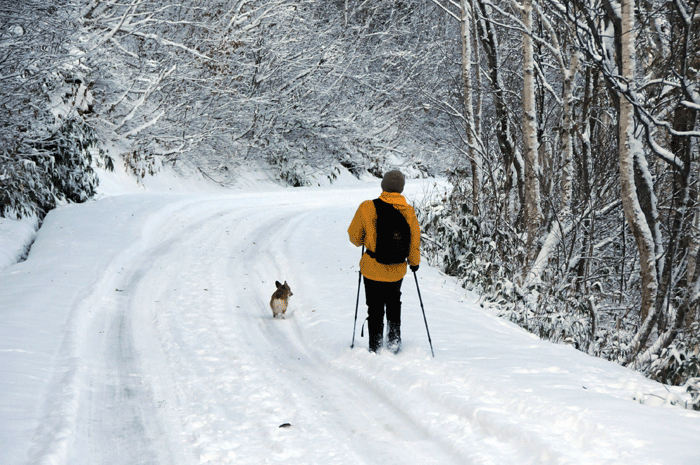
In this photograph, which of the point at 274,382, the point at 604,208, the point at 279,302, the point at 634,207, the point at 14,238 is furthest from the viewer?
the point at 14,238

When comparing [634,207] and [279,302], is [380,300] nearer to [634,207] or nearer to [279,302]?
[279,302]

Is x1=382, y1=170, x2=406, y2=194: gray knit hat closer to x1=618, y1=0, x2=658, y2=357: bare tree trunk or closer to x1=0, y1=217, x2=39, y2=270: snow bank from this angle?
x1=618, y1=0, x2=658, y2=357: bare tree trunk

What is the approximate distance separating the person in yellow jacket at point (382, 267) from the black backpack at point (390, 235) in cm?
6

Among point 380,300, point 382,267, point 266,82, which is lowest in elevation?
point 380,300

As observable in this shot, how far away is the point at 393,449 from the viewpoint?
3.92 metres

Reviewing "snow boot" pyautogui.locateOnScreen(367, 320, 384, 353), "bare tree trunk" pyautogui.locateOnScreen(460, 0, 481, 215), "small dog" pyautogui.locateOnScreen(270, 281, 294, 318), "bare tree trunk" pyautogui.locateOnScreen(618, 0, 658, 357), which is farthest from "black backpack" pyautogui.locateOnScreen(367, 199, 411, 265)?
"bare tree trunk" pyautogui.locateOnScreen(460, 0, 481, 215)

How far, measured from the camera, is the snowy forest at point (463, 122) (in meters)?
7.18

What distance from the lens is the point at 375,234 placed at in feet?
19.1

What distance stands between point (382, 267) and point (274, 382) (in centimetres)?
161

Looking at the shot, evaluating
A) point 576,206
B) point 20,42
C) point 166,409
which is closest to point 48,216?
point 20,42

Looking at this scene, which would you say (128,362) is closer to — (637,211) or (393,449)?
(393,449)

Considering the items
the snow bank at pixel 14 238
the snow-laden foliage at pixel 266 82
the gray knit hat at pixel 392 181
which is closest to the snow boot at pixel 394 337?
the gray knit hat at pixel 392 181

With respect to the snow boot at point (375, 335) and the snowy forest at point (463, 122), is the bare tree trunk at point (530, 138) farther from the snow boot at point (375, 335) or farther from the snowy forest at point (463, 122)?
the snow boot at point (375, 335)

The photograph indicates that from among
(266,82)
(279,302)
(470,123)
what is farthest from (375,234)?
(266,82)
